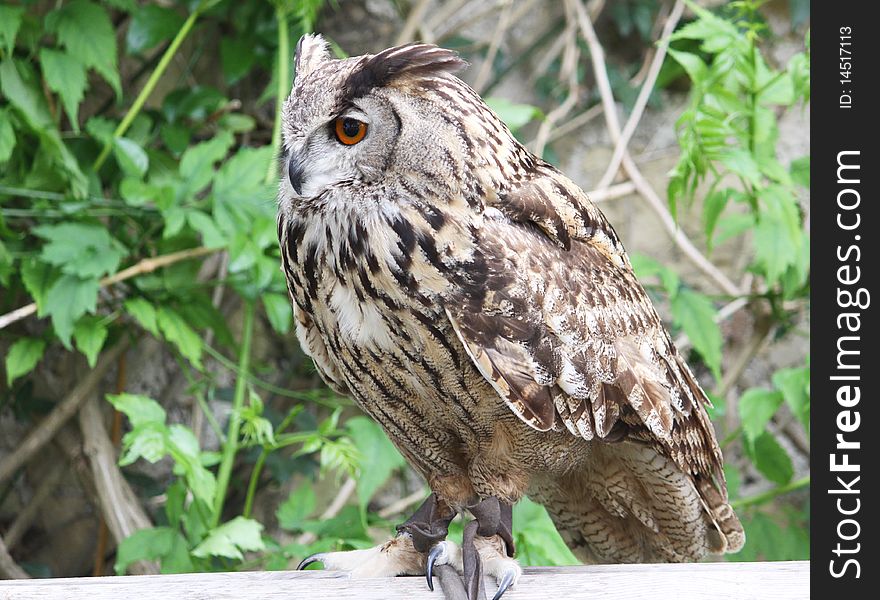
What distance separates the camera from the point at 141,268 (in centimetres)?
204

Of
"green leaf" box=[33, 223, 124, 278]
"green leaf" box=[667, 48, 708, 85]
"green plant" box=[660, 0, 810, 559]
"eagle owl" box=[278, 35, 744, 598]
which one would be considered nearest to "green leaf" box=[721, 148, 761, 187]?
"green plant" box=[660, 0, 810, 559]

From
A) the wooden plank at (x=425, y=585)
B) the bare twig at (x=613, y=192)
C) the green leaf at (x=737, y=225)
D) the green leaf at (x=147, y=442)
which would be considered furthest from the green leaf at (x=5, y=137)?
the green leaf at (x=737, y=225)

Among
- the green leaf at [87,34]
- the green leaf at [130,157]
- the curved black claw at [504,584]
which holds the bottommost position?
the curved black claw at [504,584]

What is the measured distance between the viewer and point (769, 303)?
2365 mm

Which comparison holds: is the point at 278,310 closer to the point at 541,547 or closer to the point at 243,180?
the point at 243,180

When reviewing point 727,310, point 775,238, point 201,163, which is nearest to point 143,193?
point 201,163

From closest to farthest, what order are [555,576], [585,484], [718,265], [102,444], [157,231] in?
1. [555,576]
2. [585,484]
3. [157,231]
4. [102,444]
5. [718,265]

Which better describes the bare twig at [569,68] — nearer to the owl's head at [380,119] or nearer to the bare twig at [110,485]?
the bare twig at [110,485]

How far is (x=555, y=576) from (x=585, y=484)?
0.29 meters

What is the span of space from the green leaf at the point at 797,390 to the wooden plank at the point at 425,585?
0.64 metres

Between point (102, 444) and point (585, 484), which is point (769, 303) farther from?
Answer: point (102, 444)

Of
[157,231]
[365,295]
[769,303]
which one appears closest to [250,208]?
[157,231]

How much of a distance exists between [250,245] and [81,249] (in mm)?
340

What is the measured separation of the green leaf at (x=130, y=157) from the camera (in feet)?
6.64
